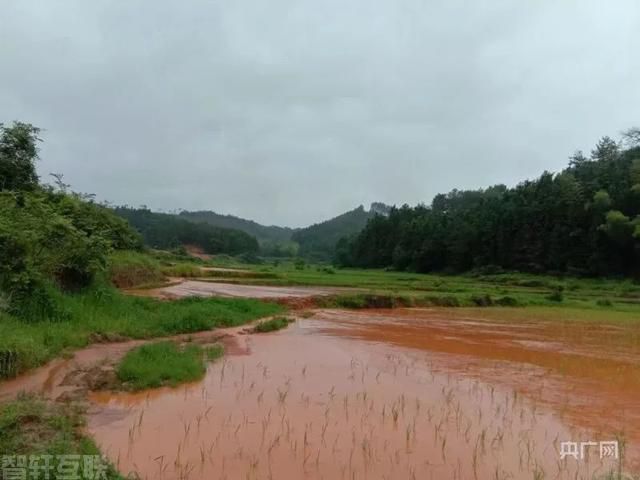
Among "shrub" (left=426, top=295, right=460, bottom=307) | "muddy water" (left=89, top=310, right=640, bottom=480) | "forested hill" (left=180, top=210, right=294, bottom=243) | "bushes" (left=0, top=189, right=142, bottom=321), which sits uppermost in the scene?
"forested hill" (left=180, top=210, right=294, bottom=243)

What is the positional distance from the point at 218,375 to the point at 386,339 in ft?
23.2

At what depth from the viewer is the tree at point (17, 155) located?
19.2m

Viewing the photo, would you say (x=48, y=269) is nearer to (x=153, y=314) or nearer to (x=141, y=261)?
(x=153, y=314)

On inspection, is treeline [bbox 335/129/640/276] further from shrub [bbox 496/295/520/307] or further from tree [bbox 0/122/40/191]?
tree [bbox 0/122/40/191]

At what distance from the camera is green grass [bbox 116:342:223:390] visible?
8.70 meters

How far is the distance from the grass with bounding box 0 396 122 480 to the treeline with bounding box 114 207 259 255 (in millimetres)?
90789

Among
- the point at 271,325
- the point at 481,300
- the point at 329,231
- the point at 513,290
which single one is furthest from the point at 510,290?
the point at 329,231

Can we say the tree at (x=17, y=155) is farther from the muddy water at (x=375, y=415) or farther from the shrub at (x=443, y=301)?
the shrub at (x=443, y=301)

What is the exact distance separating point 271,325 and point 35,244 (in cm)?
720

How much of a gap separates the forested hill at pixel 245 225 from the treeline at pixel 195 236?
53.5 meters

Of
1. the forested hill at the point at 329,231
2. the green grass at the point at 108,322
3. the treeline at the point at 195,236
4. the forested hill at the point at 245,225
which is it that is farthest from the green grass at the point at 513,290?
the forested hill at the point at 245,225

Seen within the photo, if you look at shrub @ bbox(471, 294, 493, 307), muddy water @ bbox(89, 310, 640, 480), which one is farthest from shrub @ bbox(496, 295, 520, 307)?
muddy water @ bbox(89, 310, 640, 480)

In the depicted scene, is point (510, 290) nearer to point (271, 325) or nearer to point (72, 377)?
point (271, 325)

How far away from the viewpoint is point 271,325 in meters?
16.8
